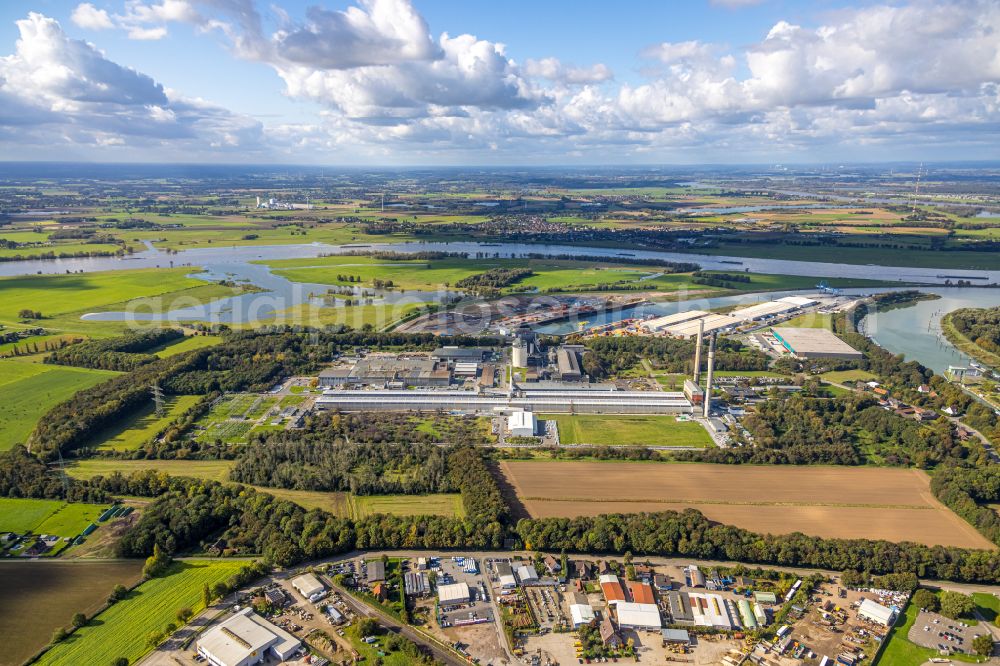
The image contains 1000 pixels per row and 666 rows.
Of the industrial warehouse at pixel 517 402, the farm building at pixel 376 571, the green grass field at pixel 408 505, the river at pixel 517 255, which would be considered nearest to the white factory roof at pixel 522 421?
the industrial warehouse at pixel 517 402

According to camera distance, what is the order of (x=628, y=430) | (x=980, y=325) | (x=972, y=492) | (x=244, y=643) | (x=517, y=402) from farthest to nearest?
(x=980, y=325), (x=517, y=402), (x=628, y=430), (x=972, y=492), (x=244, y=643)

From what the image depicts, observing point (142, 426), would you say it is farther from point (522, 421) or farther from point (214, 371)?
point (522, 421)

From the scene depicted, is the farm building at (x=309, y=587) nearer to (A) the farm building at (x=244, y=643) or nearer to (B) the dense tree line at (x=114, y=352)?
(A) the farm building at (x=244, y=643)

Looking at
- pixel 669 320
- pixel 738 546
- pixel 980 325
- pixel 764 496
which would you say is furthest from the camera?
pixel 669 320

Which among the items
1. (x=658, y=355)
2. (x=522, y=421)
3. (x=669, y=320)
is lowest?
(x=522, y=421)

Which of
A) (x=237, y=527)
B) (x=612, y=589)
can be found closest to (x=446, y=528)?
(x=612, y=589)

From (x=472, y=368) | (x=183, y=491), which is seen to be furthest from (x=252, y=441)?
(x=472, y=368)
